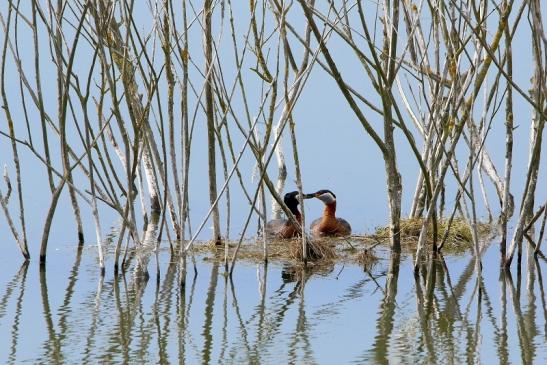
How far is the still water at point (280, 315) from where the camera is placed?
25.0 feet

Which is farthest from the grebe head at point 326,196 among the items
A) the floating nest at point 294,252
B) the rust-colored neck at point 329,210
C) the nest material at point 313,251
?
the nest material at point 313,251

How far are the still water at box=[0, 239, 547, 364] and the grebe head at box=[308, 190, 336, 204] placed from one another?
2.52m

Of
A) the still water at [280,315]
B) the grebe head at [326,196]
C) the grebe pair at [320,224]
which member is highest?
the grebe head at [326,196]

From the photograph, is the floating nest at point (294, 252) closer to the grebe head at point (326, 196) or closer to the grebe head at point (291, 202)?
the grebe head at point (326, 196)

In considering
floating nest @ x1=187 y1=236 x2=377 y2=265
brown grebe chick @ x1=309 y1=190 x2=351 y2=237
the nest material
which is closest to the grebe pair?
brown grebe chick @ x1=309 y1=190 x2=351 y2=237

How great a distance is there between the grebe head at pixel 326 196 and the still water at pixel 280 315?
252 cm

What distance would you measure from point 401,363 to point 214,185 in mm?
3826

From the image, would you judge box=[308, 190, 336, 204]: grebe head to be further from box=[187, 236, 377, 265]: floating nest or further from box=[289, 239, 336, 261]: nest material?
box=[289, 239, 336, 261]: nest material

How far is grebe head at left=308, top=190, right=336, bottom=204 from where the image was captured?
44.4 feet

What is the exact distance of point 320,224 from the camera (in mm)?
13141

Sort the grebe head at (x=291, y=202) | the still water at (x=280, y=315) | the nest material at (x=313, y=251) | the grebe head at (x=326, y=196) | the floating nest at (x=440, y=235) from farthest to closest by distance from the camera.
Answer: the grebe head at (x=291, y=202), the grebe head at (x=326, y=196), the floating nest at (x=440, y=235), the nest material at (x=313, y=251), the still water at (x=280, y=315)

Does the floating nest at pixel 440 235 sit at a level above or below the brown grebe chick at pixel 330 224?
below

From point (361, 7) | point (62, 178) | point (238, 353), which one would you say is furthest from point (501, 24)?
point (62, 178)

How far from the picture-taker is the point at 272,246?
11.7 meters
